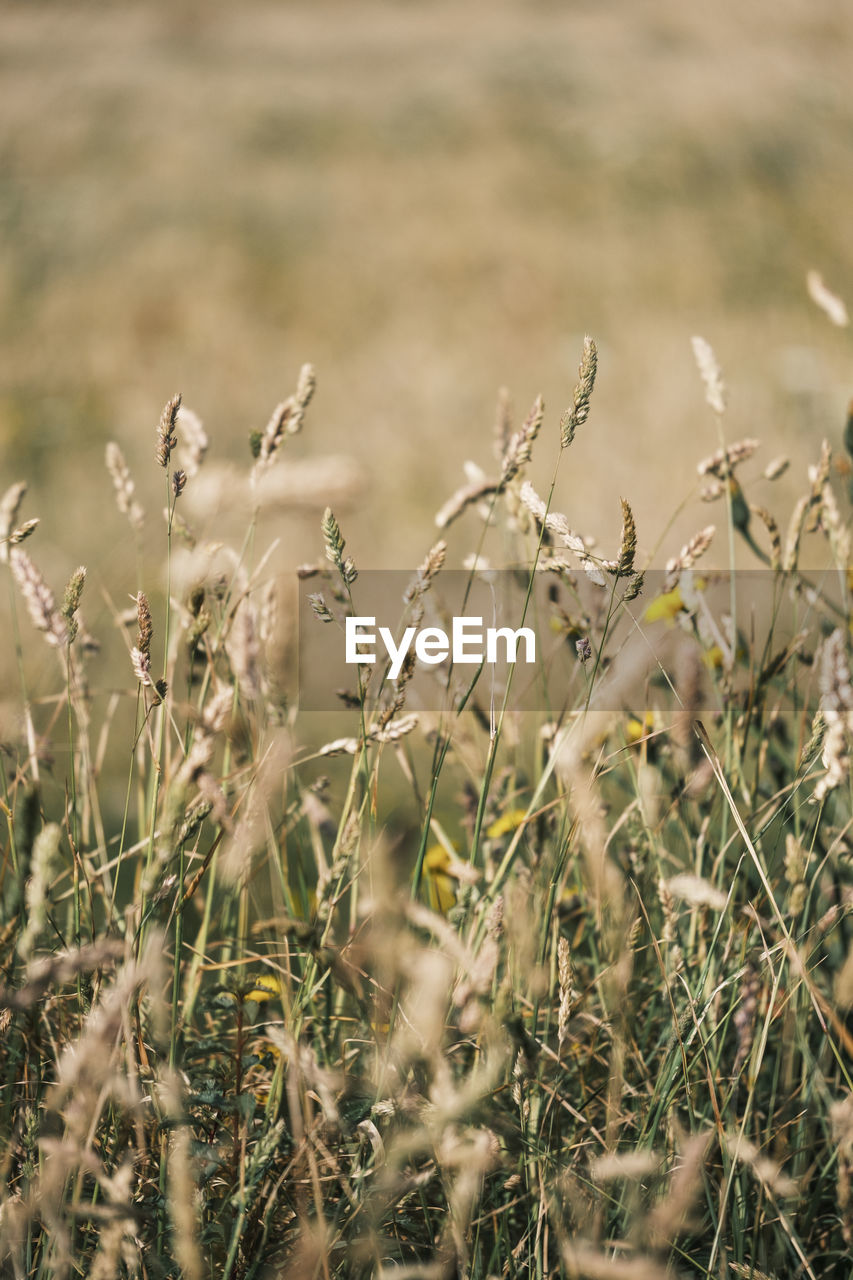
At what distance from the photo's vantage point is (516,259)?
13.8ft

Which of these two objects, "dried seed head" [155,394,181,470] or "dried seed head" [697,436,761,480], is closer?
"dried seed head" [155,394,181,470]

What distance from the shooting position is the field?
0.73m

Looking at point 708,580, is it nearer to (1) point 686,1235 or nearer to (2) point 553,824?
(2) point 553,824

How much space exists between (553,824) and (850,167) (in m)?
5.14

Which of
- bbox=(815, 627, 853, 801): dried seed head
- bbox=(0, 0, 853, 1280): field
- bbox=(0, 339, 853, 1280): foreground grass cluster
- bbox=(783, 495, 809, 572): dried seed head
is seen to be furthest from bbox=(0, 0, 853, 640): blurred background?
bbox=(815, 627, 853, 801): dried seed head

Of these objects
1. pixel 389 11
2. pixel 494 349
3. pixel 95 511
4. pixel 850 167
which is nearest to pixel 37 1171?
pixel 95 511

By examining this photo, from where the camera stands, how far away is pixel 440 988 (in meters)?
0.48

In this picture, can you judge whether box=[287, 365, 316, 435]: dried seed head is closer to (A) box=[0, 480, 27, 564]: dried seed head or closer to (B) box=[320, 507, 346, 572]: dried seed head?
(B) box=[320, 507, 346, 572]: dried seed head

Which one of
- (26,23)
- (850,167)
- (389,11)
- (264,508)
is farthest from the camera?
(389,11)

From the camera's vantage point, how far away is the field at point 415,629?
2.39ft

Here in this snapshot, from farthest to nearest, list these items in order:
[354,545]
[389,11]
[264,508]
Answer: [389,11] → [354,545] → [264,508]

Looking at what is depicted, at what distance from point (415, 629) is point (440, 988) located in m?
0.41

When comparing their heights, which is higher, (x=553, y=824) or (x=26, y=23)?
(x=26, y=23)

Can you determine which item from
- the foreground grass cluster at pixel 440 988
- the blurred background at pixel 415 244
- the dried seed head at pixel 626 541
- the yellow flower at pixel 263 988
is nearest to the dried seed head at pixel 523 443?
the foreground grass cluster at pixel 440 988
